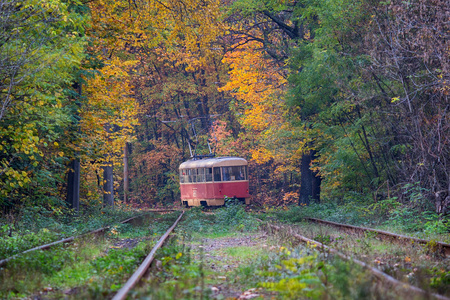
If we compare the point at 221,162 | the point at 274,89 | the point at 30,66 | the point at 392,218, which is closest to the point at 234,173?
the point at 221,162

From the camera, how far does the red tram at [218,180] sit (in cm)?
2705

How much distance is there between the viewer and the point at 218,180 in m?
27.0

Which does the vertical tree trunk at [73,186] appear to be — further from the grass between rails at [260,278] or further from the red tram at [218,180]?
the red tram at [218,180]

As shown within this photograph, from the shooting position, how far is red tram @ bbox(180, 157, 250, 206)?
88.7ft

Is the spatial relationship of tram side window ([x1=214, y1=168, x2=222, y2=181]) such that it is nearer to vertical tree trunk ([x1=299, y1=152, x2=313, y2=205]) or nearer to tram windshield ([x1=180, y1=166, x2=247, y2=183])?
tram windshield ([x1=180, y1=166, x2=247, y2=183])

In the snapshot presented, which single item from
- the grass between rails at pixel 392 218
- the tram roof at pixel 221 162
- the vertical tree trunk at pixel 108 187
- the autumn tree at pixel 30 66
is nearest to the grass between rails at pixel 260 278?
the grass between rails at pixel 392 218

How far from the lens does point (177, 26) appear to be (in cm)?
1870

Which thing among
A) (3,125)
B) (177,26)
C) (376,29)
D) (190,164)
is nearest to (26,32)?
(3,125)

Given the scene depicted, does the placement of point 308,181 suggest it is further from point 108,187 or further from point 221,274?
point 221,274

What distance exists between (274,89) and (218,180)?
5878 millimetres

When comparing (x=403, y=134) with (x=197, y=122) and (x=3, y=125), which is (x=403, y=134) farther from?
(x=197, y=122)

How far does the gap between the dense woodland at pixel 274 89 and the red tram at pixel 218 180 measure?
2574 mm

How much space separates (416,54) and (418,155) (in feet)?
9.01

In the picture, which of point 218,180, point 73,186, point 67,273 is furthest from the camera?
point 218,180
